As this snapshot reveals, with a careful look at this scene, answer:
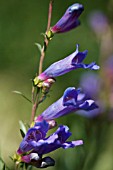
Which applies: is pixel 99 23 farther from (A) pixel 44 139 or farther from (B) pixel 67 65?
(A) pixel 44 139

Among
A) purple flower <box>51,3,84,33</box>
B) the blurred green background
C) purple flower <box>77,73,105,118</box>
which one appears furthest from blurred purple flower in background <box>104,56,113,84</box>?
purple flower <box>51,3,84,33</box>

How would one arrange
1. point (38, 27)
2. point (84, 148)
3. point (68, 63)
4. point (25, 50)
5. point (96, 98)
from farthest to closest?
point (38, 27) < point (25, 50) < point (96, 98) < point (84, 148) < point (68, 63)

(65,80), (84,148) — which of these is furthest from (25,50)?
(84,148)

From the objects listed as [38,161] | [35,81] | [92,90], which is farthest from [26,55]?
[38,161]

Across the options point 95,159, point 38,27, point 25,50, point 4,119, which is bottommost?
point 95,159

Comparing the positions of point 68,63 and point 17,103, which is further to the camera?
point 17,103

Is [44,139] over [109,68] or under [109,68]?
under

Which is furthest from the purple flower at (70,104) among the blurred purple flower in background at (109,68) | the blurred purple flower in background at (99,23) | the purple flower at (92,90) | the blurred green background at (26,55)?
the blurred green background at (26,55)

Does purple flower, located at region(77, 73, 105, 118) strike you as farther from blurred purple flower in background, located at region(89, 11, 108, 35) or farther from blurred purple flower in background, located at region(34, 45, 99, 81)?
blurred purple flower in background, located at region(34, 45, 99, 81)

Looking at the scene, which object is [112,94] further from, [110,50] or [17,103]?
[17,103]
